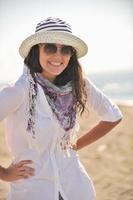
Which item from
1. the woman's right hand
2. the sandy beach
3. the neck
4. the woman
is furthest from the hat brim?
the sandy beach

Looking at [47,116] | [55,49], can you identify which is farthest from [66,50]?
[47,116]

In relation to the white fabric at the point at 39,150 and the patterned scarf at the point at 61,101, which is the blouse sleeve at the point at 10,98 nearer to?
the white fabric at the point at 39,150

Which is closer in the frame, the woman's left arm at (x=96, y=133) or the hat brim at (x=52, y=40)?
the hat brim at (x=52, y=40)

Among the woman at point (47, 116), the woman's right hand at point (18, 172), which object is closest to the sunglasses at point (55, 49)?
the woman at point (47, 116)

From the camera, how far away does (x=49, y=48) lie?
131 inches

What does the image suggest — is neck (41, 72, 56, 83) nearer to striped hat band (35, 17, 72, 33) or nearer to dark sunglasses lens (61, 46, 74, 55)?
dark sunglasses lens (61, 46, 74, 55)

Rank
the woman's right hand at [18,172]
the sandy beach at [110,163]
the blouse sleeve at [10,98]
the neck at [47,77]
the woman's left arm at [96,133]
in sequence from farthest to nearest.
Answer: the sandy beach at [110,163] < the woman's left arm at [96,133] < the neck at [47,77] < the woman's right hand at [18,172] < the blouse sleeve at [10,98]

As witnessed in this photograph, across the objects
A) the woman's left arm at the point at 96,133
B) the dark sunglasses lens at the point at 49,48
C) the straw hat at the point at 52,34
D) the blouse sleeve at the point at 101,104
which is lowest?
the woman's left arm at the point at 96,133

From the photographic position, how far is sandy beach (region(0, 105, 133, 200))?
21.4 ft

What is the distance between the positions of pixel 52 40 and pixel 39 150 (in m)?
0.62

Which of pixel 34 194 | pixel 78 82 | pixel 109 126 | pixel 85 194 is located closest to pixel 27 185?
pixel 34 194

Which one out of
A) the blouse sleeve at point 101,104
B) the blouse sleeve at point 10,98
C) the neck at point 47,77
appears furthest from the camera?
the blouse sleeve at point 101,104

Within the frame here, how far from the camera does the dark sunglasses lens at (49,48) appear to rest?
3324mm

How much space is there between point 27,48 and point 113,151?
543cm
